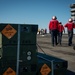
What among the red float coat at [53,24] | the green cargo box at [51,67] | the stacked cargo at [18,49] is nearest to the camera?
the stacked cargo at [18,49]

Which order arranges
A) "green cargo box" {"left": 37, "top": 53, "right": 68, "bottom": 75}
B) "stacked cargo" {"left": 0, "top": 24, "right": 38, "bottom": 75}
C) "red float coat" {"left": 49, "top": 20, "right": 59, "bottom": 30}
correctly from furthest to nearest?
1. "red float coat" {"left": 49, "top": 20, "right": 59, "bottom": 30}
2. "green cargo box" {"left": 37, "top": 53, "right": 68, "bottom": 75}
3. "stacked cargo" {"left": 0, "top": 24, "right": 38, "bottom": 75}

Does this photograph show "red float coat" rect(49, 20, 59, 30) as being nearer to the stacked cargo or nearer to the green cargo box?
the green cargo box

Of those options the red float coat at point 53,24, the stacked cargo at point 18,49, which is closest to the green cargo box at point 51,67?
the stacked cargo at point 18,49

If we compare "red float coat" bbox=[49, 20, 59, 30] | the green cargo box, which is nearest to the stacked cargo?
the green cargo box

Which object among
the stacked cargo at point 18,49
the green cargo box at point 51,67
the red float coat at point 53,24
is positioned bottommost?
the green cargo box at point 51,67

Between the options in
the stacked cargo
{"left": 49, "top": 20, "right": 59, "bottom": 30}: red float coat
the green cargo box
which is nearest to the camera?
the stacked cargo

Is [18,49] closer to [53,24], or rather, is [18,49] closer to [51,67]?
[51,67]

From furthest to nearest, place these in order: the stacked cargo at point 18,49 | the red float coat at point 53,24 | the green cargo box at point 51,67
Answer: the red float coat at point 53,24, the green cargo box at point 51,67, the stacked cargo at point 18,49

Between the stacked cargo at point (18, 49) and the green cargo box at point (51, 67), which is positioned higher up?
the stacked cargo at point (18, 49)

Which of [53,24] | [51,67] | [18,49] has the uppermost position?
[53,24]

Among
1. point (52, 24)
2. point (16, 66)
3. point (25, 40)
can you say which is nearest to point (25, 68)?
point (16, 66)

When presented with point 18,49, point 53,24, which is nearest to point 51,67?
point 18,49

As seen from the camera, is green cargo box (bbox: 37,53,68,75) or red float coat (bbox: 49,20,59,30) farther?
red float coat (bbox: 49,20,59,30)

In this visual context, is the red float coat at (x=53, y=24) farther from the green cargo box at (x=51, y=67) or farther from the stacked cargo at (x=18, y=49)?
the stacked cargo at (x=18, y=49)
